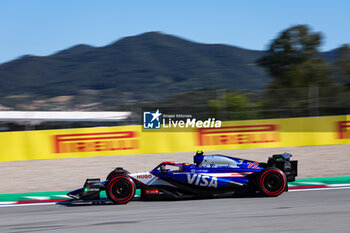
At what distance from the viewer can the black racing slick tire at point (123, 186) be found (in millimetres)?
8242

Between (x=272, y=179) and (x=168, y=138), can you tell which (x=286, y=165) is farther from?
(x=168, y=138)

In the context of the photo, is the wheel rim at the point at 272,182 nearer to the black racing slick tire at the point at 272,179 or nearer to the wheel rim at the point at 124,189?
the black racing slick tire at the point at 272,179

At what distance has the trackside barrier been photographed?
12.7 metres

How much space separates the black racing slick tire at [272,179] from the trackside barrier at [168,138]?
5.16 metres

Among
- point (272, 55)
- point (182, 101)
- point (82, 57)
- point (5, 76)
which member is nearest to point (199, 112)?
point (182, 101)

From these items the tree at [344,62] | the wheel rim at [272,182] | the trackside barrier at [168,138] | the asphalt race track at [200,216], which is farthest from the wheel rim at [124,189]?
the tree at [344,62]

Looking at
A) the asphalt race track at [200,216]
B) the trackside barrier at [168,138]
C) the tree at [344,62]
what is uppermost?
the tree at [344,62]

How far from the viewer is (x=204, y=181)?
8.09m

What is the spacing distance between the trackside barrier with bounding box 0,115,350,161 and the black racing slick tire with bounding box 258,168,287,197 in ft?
16.9

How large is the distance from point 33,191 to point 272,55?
23.0m

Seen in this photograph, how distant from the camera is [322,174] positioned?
1107 cm

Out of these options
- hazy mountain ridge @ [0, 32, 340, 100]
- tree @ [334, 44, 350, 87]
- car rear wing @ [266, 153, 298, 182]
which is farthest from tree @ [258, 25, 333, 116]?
hazy mountain ridge @ [0, 32, 340, 100]

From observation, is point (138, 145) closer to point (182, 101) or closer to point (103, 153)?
point (103, 153)

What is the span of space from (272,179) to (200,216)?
195 cm
